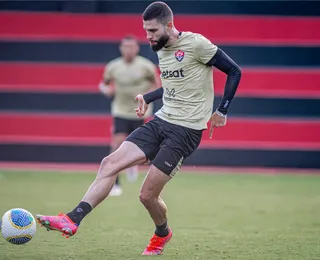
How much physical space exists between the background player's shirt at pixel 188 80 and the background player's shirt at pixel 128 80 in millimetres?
5799

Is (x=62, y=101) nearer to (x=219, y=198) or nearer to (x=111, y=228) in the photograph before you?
(x=219, y=198)

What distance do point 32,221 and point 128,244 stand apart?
Result: 1.36 metres

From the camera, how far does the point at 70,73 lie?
616 inches

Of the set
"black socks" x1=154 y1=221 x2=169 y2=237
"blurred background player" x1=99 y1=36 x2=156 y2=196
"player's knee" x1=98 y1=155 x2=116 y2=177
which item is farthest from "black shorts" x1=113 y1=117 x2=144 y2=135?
"player's knee" x1=98 y1=155 x2=116 y2=177

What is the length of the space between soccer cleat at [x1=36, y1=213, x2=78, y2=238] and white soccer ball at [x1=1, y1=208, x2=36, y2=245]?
265mm

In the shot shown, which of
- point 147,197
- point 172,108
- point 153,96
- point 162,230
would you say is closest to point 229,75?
point 172,108

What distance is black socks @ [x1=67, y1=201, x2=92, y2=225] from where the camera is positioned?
6.43 metres

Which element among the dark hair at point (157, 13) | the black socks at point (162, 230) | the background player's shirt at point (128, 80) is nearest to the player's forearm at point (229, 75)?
the dark hair at point (157, 13)

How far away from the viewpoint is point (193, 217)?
32.0ft

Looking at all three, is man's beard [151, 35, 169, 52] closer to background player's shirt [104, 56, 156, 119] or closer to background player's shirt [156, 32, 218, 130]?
background player's shirt [156, 32, 218, 130]

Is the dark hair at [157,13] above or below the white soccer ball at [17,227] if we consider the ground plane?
above

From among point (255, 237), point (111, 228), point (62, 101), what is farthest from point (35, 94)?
point (255, 237)

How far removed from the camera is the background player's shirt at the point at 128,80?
12875 millimetres

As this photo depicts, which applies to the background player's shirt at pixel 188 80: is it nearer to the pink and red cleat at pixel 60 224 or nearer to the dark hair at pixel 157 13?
the dark hair at pixel 157 13
